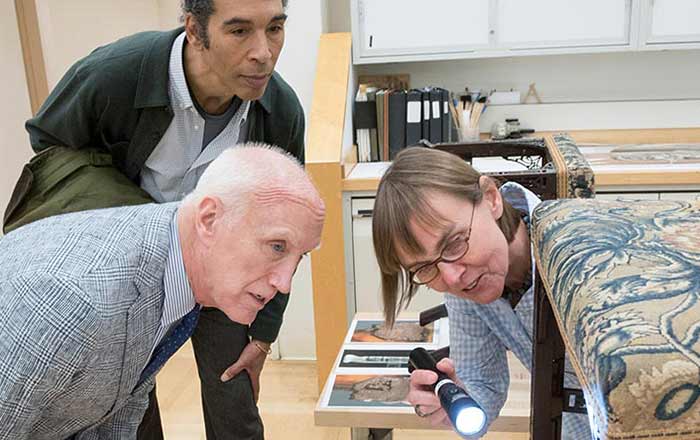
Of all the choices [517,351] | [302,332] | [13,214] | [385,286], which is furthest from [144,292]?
[302,332]

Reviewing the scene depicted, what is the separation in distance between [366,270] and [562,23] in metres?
1.40

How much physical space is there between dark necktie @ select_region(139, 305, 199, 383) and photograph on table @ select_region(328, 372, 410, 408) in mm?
456

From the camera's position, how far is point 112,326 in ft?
3.11

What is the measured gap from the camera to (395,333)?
1838 millimetres

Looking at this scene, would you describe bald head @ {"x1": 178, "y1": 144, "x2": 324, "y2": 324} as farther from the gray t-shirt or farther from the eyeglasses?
the gray t-shirt

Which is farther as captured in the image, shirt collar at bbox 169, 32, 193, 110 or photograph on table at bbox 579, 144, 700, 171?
photograph on table at bbox 579, 144, 700, 171

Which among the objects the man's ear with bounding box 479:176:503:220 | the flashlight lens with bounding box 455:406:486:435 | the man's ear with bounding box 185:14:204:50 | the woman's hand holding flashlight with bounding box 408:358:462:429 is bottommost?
the woman's hand holding flashlight with bounding box 408:358:462:429

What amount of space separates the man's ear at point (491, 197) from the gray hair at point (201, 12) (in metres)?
0.63

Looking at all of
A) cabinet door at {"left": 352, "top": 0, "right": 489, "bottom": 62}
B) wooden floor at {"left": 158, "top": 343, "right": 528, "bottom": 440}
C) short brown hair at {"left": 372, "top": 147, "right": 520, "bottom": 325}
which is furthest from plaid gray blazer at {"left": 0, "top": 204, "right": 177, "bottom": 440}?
cabinet door at {"left": 352, "top": 0, "right": 489, "bottom": 62}

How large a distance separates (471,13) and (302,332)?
1.66m

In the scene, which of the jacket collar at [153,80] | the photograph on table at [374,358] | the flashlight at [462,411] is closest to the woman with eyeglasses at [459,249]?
the flashlight at [462,411]

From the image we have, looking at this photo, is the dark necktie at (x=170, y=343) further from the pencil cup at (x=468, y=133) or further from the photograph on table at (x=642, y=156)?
the pencil cup at (x=468, y=133)

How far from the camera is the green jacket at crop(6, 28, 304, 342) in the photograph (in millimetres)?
1410

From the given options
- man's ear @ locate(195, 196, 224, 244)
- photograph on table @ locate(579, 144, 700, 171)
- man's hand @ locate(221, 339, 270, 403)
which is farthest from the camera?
photograph on table @ locate(579, 144, 700, 171)
